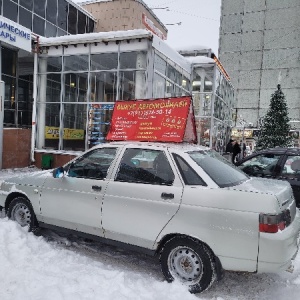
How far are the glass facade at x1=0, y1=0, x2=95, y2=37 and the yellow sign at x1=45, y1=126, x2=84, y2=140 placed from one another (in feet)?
25.9

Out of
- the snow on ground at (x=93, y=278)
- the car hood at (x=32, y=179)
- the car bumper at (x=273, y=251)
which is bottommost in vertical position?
the snow on ground at (x=93, y=278)

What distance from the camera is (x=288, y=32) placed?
146 ft

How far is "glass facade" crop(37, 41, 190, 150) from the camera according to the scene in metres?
12.8

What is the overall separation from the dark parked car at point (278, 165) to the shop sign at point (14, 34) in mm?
10073

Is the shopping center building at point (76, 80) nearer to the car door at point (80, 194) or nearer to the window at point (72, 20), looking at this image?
the window at point (72, 20)

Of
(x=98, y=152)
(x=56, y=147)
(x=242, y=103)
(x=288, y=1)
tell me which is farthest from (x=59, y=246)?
(x=288, y=1)

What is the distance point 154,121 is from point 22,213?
9.02 feet

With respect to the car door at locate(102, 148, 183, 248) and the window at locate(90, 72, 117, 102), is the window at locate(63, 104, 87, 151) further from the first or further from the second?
the car door at locate(102, 148, 183, 248)

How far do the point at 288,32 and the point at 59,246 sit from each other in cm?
4875

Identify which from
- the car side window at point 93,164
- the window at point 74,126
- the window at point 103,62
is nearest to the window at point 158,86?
the window at point 103,62

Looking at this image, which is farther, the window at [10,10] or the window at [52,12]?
the window at [52,12]

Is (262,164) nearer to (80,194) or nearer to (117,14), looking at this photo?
(80,194)

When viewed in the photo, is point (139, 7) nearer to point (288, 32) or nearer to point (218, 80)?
point (218, 80)

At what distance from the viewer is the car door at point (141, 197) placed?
381cm
